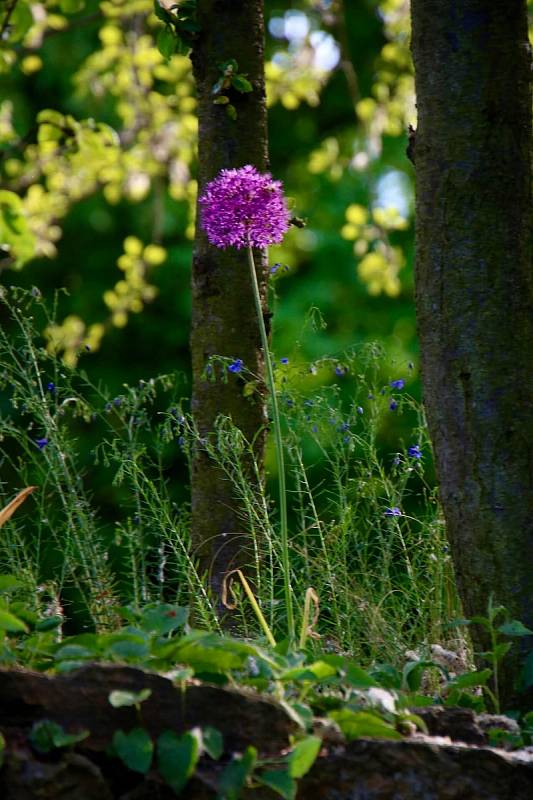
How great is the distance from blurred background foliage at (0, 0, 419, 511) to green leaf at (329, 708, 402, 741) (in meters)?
4.75

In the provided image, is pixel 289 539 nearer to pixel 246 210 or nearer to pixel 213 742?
pixel 246 210

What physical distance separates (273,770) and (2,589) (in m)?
0.66

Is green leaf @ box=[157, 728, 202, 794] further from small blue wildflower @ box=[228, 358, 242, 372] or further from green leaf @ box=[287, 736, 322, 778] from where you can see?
small blue wildflower @ box=[228, 358, 242, 372]

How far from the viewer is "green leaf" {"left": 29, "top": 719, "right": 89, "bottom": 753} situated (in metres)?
1.90

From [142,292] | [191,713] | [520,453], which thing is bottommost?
[191,713]

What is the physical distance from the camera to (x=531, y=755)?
7.25 ft

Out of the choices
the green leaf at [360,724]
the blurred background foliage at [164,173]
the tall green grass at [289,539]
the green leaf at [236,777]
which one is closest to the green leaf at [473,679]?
the green leaf at [360,724]

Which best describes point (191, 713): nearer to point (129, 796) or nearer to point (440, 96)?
point (129, 796)

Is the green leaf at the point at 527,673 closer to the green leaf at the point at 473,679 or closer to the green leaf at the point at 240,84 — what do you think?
the green leaf at the point at 473,679

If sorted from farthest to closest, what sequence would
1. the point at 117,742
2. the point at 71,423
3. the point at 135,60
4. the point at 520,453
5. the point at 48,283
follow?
the point at 48,283, the point at 71,423, the point at 135,60, the point at 520,453, the point at 117,742

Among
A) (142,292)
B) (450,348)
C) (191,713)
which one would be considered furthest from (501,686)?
(142,292)

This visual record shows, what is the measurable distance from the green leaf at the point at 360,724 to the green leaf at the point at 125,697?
0.35 metres

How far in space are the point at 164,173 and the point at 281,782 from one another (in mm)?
8851

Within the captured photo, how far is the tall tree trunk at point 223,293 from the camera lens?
3.57m
